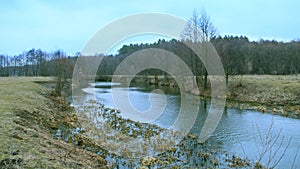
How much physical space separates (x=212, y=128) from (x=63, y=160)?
822 cm

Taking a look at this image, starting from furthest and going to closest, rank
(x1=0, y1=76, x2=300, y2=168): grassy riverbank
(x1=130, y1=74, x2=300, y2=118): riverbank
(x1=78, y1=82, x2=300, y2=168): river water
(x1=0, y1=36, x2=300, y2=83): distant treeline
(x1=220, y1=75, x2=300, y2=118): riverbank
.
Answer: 1. (x1=0, y1=36, x2=300, y2=83): distant treeline
2. (x1=130, y1=74, x2=300, y2=118): riverbank
3. (x1=220, y1=75, x2=300, y2=118): riverbank
4. (x1=78, y1=82, x2=300, y2=168): river water
5. (x1=0, y1=76, x2=300, y2=168): grassy riverbank

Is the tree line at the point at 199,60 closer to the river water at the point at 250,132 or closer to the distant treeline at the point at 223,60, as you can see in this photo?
the distant treeline at the point at 223,60

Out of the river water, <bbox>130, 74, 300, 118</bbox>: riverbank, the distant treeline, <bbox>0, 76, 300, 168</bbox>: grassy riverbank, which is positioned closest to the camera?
<bbox>0, 76, 300, 168</bbox>: grassy riverbank

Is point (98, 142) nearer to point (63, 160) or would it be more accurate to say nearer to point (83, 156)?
point (83, 156)

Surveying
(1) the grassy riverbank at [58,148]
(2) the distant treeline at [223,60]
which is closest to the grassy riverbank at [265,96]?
(2) the distant treeline at [223,60]

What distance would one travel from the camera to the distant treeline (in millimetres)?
27500

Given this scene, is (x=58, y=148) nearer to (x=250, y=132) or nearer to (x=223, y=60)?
(x=250, y=132)

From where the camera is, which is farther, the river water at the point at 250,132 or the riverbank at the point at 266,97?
the riverbank at the point at 266,97

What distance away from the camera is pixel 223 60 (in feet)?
90.0

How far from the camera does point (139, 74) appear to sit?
51375 mm

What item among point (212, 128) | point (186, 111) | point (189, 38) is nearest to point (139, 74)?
point (189, 38)

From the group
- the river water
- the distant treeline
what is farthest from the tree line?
the river water

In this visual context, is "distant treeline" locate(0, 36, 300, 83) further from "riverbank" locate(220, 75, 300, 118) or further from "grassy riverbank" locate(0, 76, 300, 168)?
"grassy riverbank" locate(0, 76, 300, 168)

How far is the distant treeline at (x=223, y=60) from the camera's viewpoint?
27.5 metres
